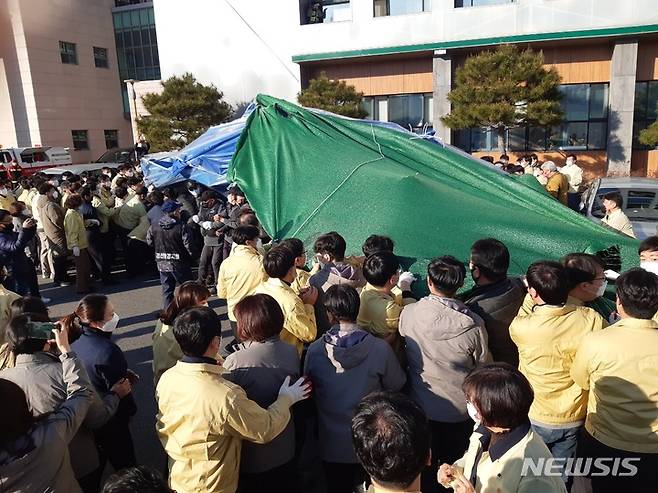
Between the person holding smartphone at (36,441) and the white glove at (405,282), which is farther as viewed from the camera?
the white glove at (405,282)

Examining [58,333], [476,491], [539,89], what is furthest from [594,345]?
[539,89]

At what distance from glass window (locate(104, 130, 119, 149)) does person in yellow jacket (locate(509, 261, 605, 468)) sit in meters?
33.0

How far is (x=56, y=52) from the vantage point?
28500 millimetres

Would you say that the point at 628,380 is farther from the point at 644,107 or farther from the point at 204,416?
the point at 644,107

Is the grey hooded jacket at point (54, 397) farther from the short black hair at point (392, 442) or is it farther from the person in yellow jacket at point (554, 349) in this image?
the person in yellow jacket at point (554, 349)

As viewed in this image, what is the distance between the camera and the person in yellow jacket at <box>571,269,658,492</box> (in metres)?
2.35

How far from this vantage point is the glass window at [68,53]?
2905 centimetres

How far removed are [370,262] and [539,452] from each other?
1.69 metres

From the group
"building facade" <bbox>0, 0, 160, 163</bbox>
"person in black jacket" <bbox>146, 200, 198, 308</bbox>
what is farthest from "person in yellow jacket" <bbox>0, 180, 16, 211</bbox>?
"building facade" <bbox>0, 0, 160, 163</bbox>

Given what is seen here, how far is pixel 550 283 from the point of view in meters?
2.64

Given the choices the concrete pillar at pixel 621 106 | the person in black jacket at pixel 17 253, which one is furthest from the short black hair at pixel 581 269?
the concrete pillar at pixel 621 106

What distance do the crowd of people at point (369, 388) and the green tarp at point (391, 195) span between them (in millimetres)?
753

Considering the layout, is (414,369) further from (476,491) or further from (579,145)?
(579,145)

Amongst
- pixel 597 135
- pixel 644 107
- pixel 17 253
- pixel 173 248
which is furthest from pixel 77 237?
pixel 644 107
